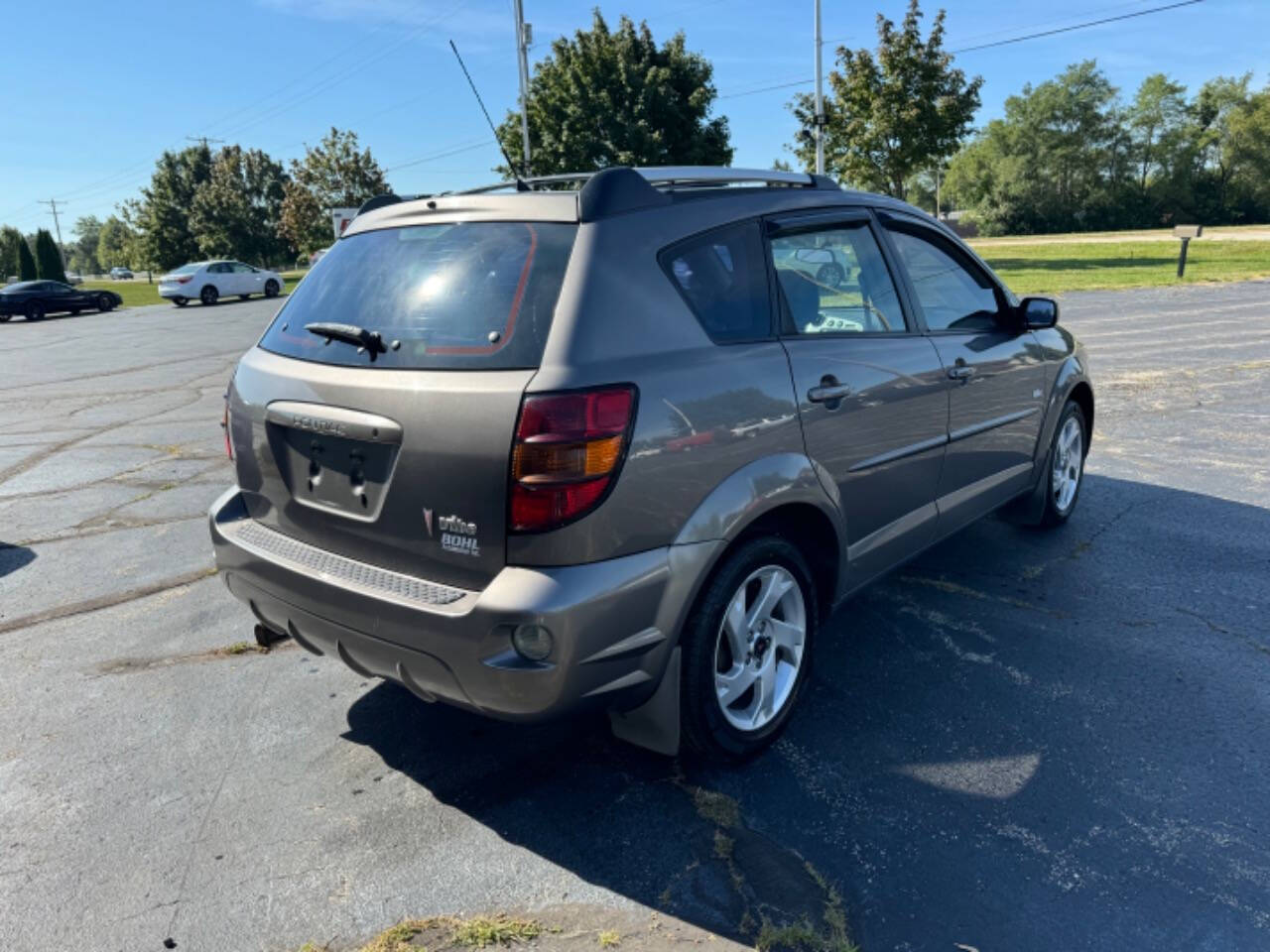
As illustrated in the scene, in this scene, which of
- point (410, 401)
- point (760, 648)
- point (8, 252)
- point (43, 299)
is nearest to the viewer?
point (410, 401)

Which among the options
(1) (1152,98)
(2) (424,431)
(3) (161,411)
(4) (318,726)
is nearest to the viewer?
(2) (424,431)

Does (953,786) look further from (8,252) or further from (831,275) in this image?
(8,252)

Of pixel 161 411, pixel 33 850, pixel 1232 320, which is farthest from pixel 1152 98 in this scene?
pixel 33 850

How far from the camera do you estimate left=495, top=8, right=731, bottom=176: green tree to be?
35.7 metres

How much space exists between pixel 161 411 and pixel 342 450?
8.87 metres

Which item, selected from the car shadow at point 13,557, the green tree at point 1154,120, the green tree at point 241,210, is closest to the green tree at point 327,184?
the green tree at point 241,210

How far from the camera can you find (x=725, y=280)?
2.94m

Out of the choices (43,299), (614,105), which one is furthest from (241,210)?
(614,105)

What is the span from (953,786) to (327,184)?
178 ft

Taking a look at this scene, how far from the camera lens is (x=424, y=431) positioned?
98.0 inches

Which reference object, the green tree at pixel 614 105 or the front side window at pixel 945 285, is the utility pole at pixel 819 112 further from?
the front side window at pixel 945 285

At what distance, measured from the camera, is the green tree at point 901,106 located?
28828mm

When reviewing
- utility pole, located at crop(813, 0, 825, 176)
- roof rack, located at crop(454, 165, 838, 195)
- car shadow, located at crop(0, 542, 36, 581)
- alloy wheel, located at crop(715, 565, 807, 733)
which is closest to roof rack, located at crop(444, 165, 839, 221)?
roof rack, located at crop(454, 165, 838, 195)

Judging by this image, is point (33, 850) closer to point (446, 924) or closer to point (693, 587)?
point (446, 924)
